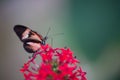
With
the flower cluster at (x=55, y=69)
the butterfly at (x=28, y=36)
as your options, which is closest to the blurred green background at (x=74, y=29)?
the butterfly at (x=28, y=36)

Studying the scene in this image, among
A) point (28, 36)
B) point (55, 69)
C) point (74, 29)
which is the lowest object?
point (55, 69)

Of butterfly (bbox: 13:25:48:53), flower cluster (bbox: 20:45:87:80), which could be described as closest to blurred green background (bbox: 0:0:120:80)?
butterfly (bbox: 13:25:48:53)

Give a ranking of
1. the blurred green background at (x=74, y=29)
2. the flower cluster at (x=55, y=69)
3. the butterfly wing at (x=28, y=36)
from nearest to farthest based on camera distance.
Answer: the flower cluster at (x=55, y=69) < the butterfly wing at (x=28, y=36) < the blurred green background at (x=74, y=29)

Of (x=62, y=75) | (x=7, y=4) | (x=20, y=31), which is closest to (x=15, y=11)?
(x=7, y=4)

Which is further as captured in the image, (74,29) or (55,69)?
(74,29)

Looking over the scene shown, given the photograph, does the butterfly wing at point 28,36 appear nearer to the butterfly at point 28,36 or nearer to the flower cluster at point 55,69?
the butterfly at point 28,36

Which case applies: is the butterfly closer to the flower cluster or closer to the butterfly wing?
the butterfly wing

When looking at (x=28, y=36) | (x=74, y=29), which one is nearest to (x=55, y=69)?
(x=28, y=36)

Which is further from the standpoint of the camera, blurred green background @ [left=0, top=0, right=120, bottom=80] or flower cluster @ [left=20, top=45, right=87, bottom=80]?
blurred green background @ [left=0, top=0, right=120, bottom=80]

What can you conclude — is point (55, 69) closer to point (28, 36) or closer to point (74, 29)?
point (28, 36)

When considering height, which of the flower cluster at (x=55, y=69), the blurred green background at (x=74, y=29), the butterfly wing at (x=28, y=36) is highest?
the blurred green background at (x=74, y=29)
